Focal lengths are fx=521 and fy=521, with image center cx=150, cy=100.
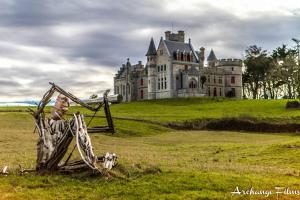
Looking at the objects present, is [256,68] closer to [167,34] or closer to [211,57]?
[211,57]

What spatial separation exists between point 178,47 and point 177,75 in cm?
764

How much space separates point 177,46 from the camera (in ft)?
442

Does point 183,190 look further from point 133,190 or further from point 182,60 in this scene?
point 182,60

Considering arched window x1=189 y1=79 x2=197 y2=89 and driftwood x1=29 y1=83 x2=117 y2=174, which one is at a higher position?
arched window x1=189 y1=79 x2=197 y2=89

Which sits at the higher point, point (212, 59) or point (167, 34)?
point (167, 34)

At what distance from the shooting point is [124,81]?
148m

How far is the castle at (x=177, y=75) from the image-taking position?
13150 centimetres

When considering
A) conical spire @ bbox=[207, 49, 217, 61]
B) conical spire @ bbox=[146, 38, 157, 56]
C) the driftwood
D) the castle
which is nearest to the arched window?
the castle

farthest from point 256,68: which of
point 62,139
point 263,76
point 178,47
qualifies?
point 62,139

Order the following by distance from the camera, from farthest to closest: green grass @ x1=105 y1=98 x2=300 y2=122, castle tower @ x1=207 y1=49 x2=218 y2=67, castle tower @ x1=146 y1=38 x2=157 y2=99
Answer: castle tower @ x1=207 y1=49 x2=218 y2=67, castle tower @ x1=146 y1=38 x2=157 y2=99, green grass @ x1=105 y1=98 x2=300 y2=122

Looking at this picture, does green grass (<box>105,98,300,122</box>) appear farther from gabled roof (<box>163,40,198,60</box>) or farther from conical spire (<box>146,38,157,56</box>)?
conical spire (<box>146,38,157,56</box>)

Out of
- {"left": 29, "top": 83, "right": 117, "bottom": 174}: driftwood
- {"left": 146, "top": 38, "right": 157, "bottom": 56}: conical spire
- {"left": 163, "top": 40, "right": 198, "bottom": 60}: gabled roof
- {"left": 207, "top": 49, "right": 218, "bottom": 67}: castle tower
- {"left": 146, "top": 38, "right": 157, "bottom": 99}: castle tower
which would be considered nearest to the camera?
{"left": 29, "top": 83, "right": 117, "bottom": 174}: driftwood

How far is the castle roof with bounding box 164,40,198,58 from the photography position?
133 meters

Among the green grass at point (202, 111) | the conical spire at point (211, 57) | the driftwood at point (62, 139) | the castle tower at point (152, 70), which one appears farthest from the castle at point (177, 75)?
the driftwood at point (62, 139)
